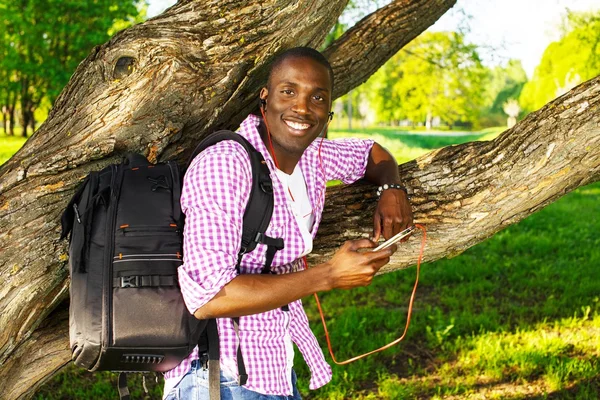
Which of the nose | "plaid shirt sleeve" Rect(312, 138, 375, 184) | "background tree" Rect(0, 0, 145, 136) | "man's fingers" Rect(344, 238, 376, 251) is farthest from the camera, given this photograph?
"background tree" Rect(0, 0, 145, 136)

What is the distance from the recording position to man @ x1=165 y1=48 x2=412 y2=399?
7.22 ft

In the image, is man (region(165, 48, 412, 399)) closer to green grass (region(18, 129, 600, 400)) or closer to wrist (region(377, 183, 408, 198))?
wrist (region(377, 183, 408, 198))

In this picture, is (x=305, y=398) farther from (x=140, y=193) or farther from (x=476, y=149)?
(x=140, y=193)

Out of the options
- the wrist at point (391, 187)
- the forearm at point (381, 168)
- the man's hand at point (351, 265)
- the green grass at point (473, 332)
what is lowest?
the green grass at point (473, 332)

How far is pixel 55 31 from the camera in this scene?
28359 mm

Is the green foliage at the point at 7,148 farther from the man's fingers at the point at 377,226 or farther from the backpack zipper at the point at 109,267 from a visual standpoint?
the backpack zipper at the point at 109,267

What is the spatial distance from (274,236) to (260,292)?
0.35 metres

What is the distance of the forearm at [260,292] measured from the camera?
2.19m

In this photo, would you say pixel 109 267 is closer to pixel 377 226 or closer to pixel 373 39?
pixel 377 226

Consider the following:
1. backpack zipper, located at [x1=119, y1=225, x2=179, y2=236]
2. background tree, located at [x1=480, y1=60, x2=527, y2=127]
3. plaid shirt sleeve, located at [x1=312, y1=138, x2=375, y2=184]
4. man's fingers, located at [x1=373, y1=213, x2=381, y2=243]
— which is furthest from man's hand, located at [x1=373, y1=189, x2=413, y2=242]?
background tree, located at [x1=480, y1=60, x2=527, y2=127]

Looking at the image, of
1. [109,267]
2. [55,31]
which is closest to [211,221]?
[109,267]

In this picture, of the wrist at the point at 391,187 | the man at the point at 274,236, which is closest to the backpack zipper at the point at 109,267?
the man at the point at 274,236

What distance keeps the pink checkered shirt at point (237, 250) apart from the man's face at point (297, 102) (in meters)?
0.10

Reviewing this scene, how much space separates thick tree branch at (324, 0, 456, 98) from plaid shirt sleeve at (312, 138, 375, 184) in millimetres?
1121
